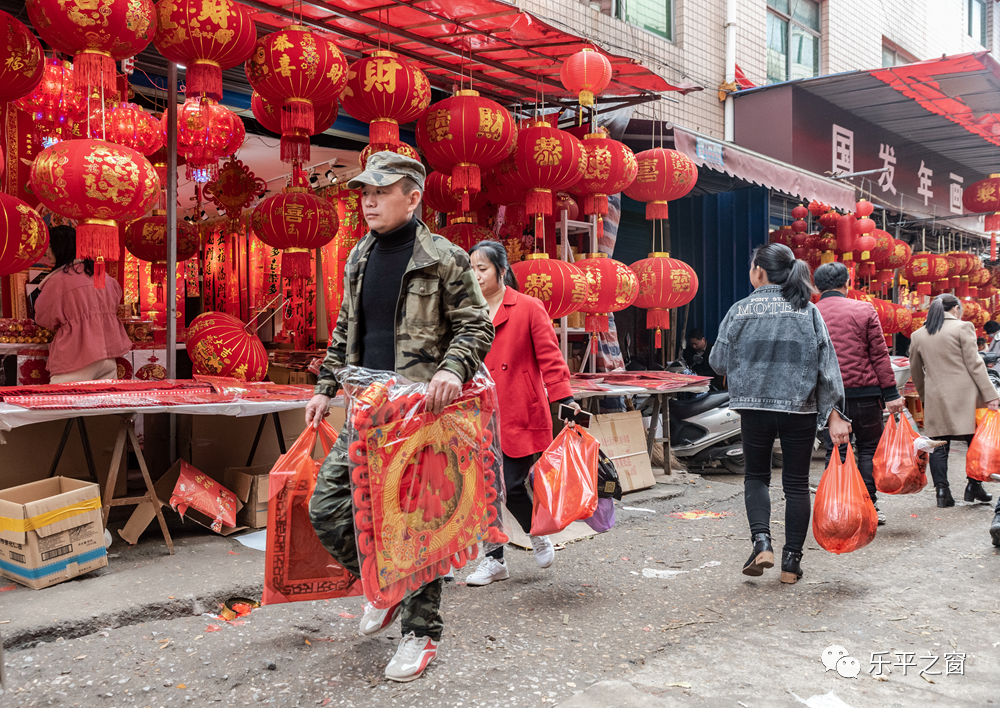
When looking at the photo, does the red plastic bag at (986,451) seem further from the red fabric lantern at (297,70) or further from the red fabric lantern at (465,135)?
the red fabric lantern at (297,70)

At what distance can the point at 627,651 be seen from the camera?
3.42 m

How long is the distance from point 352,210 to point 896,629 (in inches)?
311

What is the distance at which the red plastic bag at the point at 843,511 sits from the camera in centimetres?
411

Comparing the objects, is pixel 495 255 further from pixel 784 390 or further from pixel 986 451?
pixel 986 451

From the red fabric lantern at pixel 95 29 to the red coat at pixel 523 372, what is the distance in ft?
8.31

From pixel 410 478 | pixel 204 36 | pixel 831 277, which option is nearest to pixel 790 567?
pixel 831 277

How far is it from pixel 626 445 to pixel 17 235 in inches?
197

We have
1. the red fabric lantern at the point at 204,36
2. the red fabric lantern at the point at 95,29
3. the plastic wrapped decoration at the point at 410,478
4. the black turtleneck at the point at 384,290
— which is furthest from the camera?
the red fabric lantern at the point at 204,36

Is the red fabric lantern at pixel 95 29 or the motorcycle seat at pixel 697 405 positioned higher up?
the red fabric lantern at pixel 95 29

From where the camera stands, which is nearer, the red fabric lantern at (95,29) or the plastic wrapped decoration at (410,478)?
the plastic wrapped decoration at (410,478)

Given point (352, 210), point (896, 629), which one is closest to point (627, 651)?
point (896, 629)

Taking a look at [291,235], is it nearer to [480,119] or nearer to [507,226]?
[480,119]

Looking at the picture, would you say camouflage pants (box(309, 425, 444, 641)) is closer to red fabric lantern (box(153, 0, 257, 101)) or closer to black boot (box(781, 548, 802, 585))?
black boot (box(781, 548, 802, 585))

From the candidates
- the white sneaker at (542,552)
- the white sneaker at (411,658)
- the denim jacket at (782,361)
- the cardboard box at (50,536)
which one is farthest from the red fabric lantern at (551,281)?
the white sneaker at (411,658)
